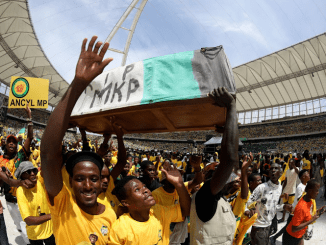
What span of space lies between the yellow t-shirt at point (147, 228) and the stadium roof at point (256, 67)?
25180 mm

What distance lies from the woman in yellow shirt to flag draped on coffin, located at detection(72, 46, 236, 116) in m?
0.67

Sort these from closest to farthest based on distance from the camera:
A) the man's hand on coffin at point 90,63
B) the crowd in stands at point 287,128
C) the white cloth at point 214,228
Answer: the man's hand on coffin at point 90,63 < the white cloth at point 214,228 < the crowd in stands at point 287,128

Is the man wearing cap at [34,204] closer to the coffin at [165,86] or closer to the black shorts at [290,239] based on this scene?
the coffin at [165,86]

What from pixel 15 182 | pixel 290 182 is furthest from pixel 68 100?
pixel 290 182

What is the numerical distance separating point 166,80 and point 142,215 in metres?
1.10

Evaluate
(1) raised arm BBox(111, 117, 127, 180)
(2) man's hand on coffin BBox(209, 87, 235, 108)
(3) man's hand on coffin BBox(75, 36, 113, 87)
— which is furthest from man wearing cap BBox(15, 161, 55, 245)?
(2) man's hand on coffin BBox(209, 87, 235, 108)

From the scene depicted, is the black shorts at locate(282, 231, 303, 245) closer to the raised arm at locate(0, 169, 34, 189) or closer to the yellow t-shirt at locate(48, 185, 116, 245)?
the yellow t-shirt at locate(48, 185, 116, 245)

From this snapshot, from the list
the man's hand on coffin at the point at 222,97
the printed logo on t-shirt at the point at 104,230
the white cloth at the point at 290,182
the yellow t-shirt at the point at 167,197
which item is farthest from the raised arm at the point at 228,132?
the white cloth at the point at 290,182

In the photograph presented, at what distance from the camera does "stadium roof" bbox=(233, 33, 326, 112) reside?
27188 mm

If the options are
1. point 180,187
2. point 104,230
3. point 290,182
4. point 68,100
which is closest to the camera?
point 68,100

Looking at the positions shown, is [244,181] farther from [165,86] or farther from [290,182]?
[290,182]

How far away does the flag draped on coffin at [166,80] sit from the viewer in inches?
70.5

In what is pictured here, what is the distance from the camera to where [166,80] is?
193 centimetres

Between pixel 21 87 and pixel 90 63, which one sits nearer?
pixel 90 63
